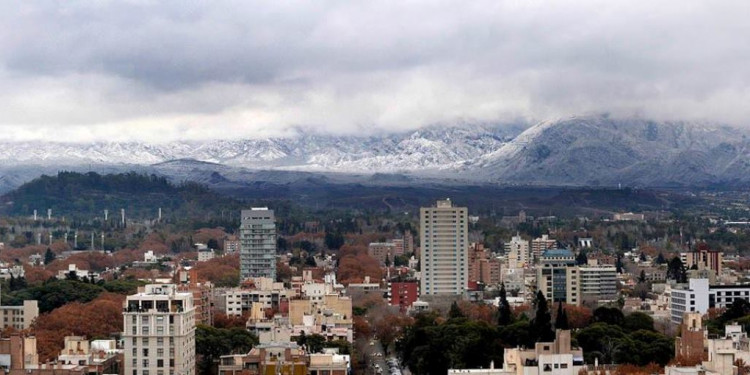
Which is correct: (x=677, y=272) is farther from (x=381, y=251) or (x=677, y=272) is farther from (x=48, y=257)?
(x=48, y=257)

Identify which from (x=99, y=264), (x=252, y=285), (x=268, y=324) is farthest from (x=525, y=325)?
(x=99, y=264)

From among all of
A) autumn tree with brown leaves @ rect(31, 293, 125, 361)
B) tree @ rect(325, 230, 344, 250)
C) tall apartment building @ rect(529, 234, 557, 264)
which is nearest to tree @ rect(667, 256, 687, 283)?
tall apartment building @ rect(529, 234, 557, 264)

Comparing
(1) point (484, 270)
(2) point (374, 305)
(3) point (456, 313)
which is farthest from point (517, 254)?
(3) point (456, 313)

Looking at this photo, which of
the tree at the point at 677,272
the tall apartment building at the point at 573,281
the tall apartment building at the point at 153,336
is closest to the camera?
the tall apartment building at the point at 153,336

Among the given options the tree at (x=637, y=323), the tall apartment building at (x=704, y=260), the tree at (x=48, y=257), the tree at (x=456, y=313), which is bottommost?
the tree at (x=456, y=313)

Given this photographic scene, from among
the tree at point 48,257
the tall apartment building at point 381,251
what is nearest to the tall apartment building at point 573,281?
the tall apartment building at point 381,251

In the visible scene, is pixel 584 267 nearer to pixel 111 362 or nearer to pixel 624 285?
pixel 624 285

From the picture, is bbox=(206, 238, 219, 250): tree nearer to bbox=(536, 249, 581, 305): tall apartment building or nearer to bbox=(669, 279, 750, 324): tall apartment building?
bbox=(536, 249, 581, 305): tall apartment building

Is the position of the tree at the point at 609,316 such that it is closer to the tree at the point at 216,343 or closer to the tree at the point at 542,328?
the tree at the point at 542,328
